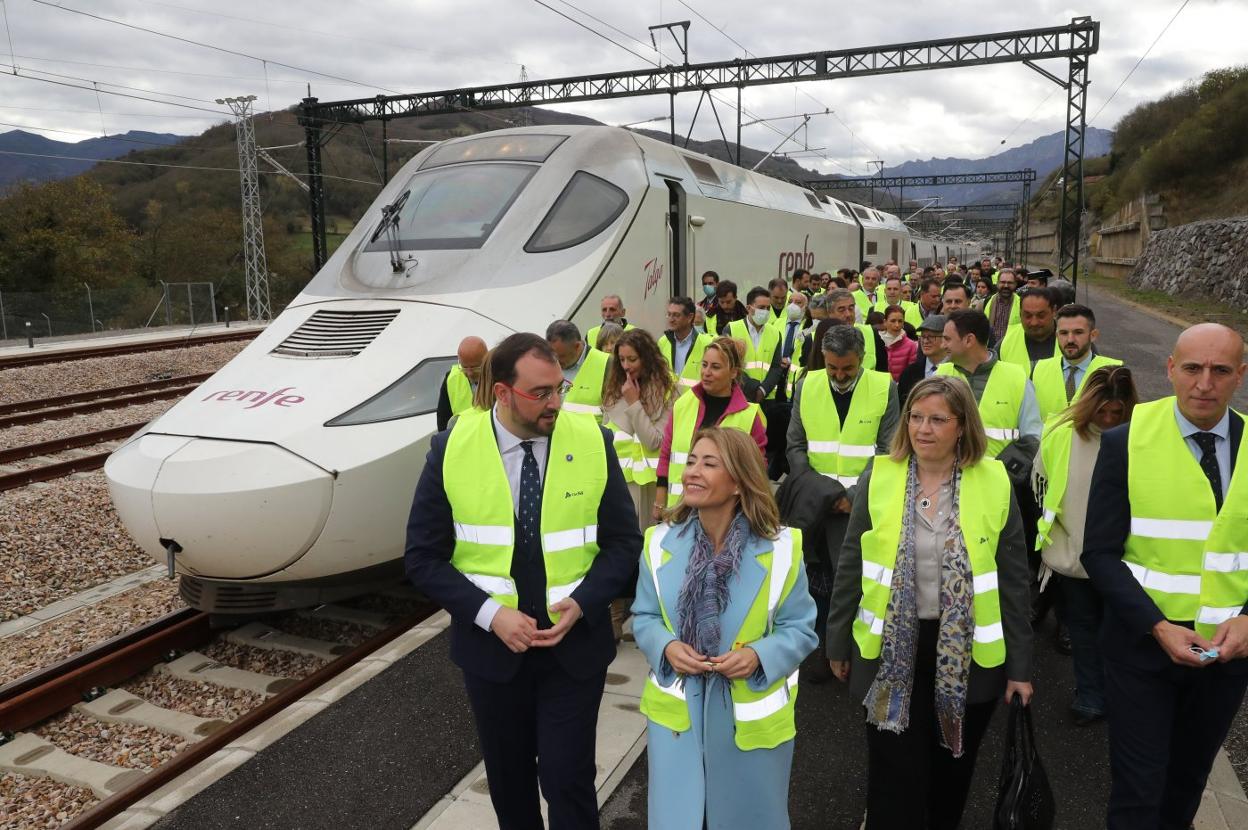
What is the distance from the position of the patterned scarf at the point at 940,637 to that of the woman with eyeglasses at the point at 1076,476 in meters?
1.28

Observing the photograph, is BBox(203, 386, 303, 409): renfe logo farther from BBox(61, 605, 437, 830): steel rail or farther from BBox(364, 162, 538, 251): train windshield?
BBox(364, 162, 538, 251): train windshield

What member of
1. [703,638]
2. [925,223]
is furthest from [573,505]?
[925,223]

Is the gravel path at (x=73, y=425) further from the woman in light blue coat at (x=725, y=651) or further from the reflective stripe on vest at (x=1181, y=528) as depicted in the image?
the reflective stripe on vest at (x=1181, y=528)

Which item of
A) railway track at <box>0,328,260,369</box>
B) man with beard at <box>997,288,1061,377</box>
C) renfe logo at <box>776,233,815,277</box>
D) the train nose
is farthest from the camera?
railway track at <box>0,328,260,369</box>

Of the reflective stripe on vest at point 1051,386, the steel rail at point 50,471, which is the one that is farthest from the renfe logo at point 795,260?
the steel rail at point 50,471

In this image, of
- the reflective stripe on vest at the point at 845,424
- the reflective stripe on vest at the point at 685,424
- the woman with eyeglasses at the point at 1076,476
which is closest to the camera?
the woman with eyeglasses at the point at 1076,476

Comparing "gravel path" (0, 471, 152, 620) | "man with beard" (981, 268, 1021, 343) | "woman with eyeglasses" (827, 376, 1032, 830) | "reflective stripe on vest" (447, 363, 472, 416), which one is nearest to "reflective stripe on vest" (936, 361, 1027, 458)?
"woman with eyeglasses" (827, 376, 1032, 830)

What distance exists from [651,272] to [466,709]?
16.9 feet

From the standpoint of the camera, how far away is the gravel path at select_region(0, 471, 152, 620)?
716cm

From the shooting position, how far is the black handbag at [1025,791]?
281 cm

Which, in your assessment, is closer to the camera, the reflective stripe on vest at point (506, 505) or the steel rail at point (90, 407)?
the reflective stripe on vest at point (506, 505)

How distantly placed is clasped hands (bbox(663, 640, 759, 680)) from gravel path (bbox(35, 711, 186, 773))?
3.58m

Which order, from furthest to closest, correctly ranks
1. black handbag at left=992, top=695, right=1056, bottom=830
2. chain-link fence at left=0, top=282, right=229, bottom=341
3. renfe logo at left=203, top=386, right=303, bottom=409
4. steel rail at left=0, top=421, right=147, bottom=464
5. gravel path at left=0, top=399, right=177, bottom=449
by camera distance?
chain-link fence at left=0, top=282, right=229, bottom=341 < gravel path at left=0, top=399, right=177, bottom=449 < steel rail at left=0, top=421, right=147, bottom=464 < renfe logo at left=203, top=386, right=303, bottom=409 < black handbag at left=992, top=695, right=1056, bottom=830

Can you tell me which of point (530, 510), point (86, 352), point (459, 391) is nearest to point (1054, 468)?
point (530, 510)
